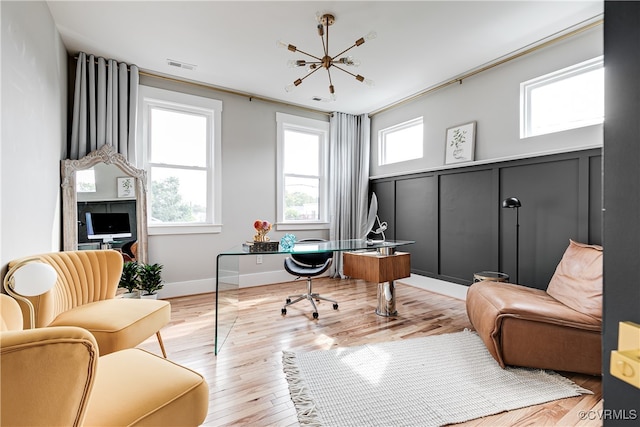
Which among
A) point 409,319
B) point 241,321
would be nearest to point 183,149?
point 241,321

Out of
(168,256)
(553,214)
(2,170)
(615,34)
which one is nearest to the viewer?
(615,34)

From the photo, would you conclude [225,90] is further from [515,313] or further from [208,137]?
[515,313]

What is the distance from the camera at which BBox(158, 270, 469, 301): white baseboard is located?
11.9 ft

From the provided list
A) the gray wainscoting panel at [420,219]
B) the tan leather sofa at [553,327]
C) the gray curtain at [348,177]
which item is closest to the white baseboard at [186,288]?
the gray curtain at [348,177]

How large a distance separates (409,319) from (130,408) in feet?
8.28

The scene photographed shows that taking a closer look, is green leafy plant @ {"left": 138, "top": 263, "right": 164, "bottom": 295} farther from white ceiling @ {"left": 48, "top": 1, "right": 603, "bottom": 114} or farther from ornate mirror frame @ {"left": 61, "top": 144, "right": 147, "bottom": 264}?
white ceiling @ {"left": 48, "top": 1, "right": 603, "bottom": 114}

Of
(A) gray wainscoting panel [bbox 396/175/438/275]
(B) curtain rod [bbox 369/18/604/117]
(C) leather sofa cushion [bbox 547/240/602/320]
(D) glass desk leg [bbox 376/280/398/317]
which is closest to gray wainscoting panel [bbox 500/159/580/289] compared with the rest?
(C) leather sofa cushion [bbox 547/240/602/320]

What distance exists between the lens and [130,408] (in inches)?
37.6

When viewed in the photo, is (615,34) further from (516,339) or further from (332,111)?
(332,111)

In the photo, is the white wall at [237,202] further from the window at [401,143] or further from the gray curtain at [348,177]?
the window at [401,143]

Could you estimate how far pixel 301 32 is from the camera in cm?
276

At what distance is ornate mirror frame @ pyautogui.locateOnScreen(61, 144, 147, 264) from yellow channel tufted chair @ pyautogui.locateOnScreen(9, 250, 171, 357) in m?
1.15

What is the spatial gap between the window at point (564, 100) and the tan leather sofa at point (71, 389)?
11.7 ft

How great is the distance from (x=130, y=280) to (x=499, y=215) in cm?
397
